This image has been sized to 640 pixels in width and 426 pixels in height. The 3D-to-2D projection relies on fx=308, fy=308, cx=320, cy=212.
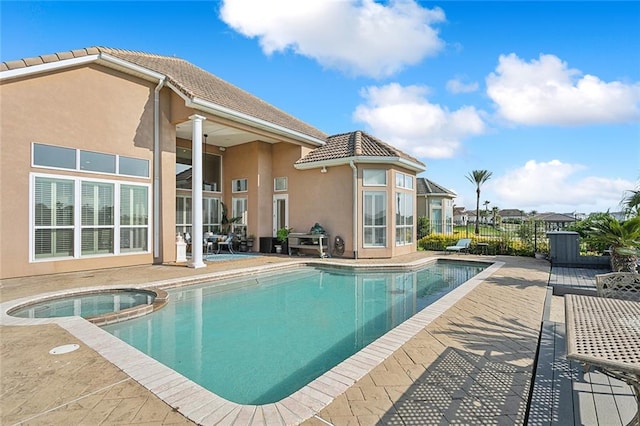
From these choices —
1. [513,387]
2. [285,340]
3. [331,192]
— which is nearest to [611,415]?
[513,387]

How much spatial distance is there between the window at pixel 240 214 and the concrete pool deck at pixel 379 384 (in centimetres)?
1136

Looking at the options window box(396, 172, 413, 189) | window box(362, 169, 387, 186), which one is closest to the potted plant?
window box(362, 169, 387, 186)

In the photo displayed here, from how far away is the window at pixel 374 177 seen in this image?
13523 millimetres

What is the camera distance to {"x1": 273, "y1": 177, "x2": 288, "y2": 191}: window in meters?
15.8

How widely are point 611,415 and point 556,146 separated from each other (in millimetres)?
17568

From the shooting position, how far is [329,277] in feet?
34.2

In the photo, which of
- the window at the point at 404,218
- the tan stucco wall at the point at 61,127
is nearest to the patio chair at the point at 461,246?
the window at the point at 404,218

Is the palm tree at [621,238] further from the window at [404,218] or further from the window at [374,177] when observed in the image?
the window at [374,177]

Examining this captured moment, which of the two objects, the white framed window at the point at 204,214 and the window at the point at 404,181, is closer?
the window at the point at 404,181

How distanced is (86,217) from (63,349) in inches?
274

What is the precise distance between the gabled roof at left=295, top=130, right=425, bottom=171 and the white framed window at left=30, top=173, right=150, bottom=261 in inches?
282

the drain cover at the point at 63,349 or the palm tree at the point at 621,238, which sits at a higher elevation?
the palm tree at the point at 621,238

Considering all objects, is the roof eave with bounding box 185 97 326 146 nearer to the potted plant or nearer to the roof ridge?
the roof ridge

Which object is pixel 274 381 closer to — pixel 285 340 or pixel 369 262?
pixel 285 340
